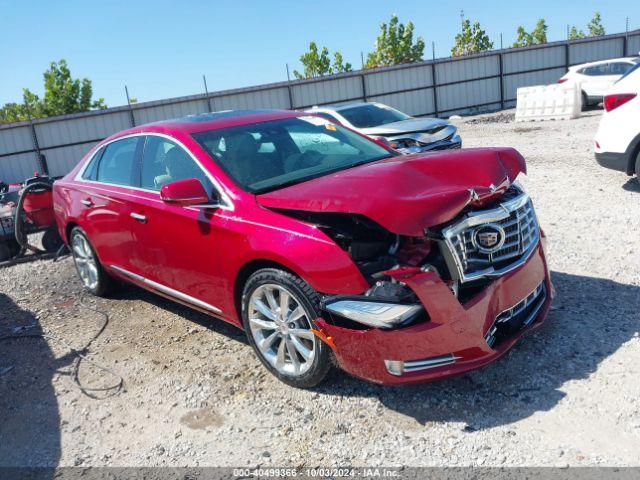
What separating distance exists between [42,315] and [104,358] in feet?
5.10

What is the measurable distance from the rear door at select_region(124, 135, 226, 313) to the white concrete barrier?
1588 centimetres

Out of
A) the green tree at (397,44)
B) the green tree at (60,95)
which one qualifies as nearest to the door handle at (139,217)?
the green tree at (60,95)

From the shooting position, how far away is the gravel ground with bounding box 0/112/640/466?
2990mm

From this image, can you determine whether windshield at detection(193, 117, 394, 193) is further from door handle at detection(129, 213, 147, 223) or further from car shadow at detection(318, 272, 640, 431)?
car shadow at detection(318, 272, 640, 431)

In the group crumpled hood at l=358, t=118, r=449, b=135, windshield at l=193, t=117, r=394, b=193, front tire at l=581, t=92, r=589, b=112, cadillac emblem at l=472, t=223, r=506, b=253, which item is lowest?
front tire at l=581, t=92, r=589, b=112

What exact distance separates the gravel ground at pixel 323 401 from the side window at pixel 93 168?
138 cm

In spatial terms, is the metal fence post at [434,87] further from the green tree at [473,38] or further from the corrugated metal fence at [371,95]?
the green tree at [473,38]

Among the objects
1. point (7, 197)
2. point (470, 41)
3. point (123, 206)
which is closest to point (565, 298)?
point (123, 206)

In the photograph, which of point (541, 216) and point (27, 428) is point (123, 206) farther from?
point (541, 216)

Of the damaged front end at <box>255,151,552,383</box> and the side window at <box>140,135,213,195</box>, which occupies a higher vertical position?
the side window at <box>140,135,213,195</box>

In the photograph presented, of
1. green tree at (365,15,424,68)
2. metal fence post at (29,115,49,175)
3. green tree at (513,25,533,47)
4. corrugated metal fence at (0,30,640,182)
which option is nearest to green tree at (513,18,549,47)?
green tree at (513,25,533,47)

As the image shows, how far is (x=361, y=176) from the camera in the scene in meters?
3.48

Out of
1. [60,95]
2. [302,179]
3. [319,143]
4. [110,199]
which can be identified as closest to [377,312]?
[302,179]

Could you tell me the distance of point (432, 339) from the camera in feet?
9.89
